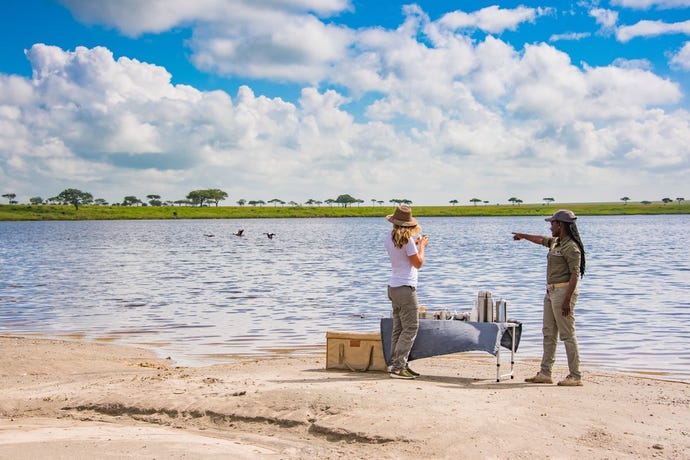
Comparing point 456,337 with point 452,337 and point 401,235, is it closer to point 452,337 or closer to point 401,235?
point 452,337

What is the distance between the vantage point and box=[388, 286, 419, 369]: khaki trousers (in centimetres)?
1027

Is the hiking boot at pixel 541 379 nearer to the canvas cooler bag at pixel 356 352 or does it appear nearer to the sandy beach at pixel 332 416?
the sandy beach at pixel 332 416

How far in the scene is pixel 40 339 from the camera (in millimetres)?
16062

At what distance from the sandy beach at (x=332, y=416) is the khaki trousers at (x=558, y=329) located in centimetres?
38

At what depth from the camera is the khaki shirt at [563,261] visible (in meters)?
9.91

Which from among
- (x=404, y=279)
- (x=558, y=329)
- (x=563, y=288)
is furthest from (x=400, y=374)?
(x=563, y=288)

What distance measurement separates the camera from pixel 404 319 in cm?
1038

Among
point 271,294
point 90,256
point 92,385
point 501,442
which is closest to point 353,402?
point 501,442

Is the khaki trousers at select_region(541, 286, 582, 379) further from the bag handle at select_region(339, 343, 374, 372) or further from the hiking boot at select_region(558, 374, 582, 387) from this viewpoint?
the bag handle at select_region(339, 343, 374, 372)

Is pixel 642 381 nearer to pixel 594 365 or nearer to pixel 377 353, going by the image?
pixel 594 365

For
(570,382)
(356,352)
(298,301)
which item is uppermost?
(356,352)

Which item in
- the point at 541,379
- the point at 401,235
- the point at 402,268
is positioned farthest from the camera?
the point at 541,379

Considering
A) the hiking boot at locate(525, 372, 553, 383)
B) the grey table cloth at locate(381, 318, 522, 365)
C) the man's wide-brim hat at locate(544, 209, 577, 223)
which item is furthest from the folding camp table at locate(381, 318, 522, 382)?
the man's wide-brim hat at locate(544, 209, 577, 223)

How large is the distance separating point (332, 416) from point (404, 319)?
2.47 meters
